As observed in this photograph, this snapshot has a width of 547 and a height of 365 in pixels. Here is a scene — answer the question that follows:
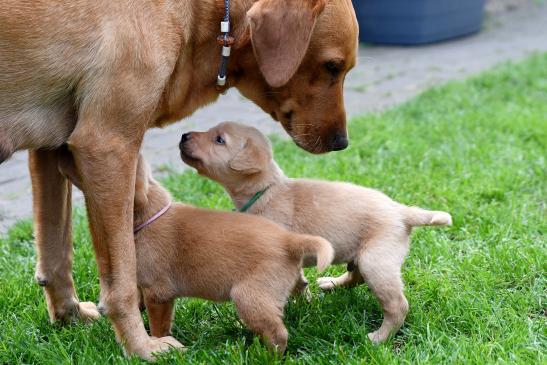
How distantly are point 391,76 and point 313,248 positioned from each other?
6.65m

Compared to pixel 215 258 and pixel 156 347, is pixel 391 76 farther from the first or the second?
pixel 156 347

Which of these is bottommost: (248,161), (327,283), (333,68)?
(327,283)

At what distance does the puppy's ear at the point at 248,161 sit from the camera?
11.5 ft

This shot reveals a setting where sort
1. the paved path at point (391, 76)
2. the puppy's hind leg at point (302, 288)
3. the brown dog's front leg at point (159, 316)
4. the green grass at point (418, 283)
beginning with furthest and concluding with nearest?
1. the paved path at point (391, 76)
2. the puppy's hind leg at point (302, 288)
3. the brown dog's front leg at point (159, 316)
4. the green grass at point (418, 283)

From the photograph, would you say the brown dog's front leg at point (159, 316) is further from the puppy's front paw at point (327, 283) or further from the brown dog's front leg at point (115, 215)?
the puppy's front paw at point (327, 283)

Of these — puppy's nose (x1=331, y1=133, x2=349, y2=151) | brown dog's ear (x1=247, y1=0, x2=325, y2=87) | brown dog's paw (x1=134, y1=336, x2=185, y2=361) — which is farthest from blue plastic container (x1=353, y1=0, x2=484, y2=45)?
brown dog's paw (x1=134, y1=336, x2=185, y2=361)

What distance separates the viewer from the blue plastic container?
A: 36.2 feet

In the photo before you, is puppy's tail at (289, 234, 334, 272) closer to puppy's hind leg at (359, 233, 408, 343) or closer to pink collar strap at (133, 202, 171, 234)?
puppy's hind leg at (359, 233, 408, 343)

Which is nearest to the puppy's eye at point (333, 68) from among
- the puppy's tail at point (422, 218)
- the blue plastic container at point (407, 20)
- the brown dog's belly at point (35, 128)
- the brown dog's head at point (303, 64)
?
the brown dog's head at point (303, 64)

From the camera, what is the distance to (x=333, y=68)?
11.6ft

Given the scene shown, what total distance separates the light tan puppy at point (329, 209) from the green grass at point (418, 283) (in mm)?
223

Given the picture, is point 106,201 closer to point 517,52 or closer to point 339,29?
point 339,29

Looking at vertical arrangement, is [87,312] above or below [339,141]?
below

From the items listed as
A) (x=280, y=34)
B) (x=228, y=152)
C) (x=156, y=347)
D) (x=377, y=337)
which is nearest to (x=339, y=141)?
(x=228, y=152)
